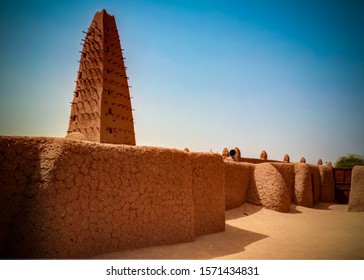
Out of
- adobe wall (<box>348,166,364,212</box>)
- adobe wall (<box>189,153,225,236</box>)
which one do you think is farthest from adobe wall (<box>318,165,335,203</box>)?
adobe wall (<box>189,153,225,236</box>)

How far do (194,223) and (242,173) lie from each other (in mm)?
4042

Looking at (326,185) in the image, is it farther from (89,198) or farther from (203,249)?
(89,198)

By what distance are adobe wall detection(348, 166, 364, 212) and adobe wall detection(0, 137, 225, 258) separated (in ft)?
21.7

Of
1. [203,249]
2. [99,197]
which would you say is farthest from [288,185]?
[99,197]

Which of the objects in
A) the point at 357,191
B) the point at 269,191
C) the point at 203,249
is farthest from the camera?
the point at 357,191

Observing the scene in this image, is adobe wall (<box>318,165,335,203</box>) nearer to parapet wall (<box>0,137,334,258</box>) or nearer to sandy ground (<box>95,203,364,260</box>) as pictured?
sandy ground (<box>95,203,364,260</box>)

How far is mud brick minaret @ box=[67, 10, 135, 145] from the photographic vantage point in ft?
44.6

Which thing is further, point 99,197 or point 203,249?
point 203,249

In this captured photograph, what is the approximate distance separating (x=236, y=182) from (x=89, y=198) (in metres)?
5.93

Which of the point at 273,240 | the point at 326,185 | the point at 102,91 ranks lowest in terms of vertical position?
the point at 273,240

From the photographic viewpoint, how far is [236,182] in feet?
29.6
